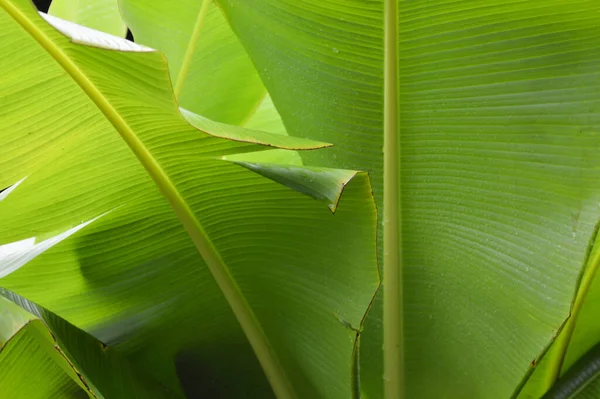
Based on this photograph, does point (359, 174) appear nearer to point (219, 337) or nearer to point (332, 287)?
point (332, 287)

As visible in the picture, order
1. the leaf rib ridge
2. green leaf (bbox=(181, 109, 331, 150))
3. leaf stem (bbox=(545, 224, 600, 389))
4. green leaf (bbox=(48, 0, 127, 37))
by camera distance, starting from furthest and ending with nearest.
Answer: green leaf (bbox=(48, 0, 127, 37)) < the leaf rib ridge < leaf stem (bbox=(545, 224, 600, 389)) < green leaf (bbox=(181, 109, 331, 150))

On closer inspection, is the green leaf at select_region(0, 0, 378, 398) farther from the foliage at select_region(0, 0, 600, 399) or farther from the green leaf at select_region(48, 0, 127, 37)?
the green leaf at select_region(48, 0, 127, 37)

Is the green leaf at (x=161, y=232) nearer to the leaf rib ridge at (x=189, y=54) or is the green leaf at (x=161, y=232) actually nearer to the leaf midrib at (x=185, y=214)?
the leaf midrib at (x=185, y=214)

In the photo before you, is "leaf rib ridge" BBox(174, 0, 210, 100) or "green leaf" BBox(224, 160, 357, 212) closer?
"green leaf" BBox(224, 160, 357, 212)

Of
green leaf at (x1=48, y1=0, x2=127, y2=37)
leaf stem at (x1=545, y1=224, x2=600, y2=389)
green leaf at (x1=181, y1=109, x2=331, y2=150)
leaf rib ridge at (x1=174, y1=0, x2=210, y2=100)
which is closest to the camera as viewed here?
green leaf at (x1=181, y1=109, x2=331, y2=150)

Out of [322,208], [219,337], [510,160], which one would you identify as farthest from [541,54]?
[219,337]

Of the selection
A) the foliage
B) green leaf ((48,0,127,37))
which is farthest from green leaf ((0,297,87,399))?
green leaf ((48,0,127,37))

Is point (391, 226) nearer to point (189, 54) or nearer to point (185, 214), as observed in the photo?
point (185, 214)
